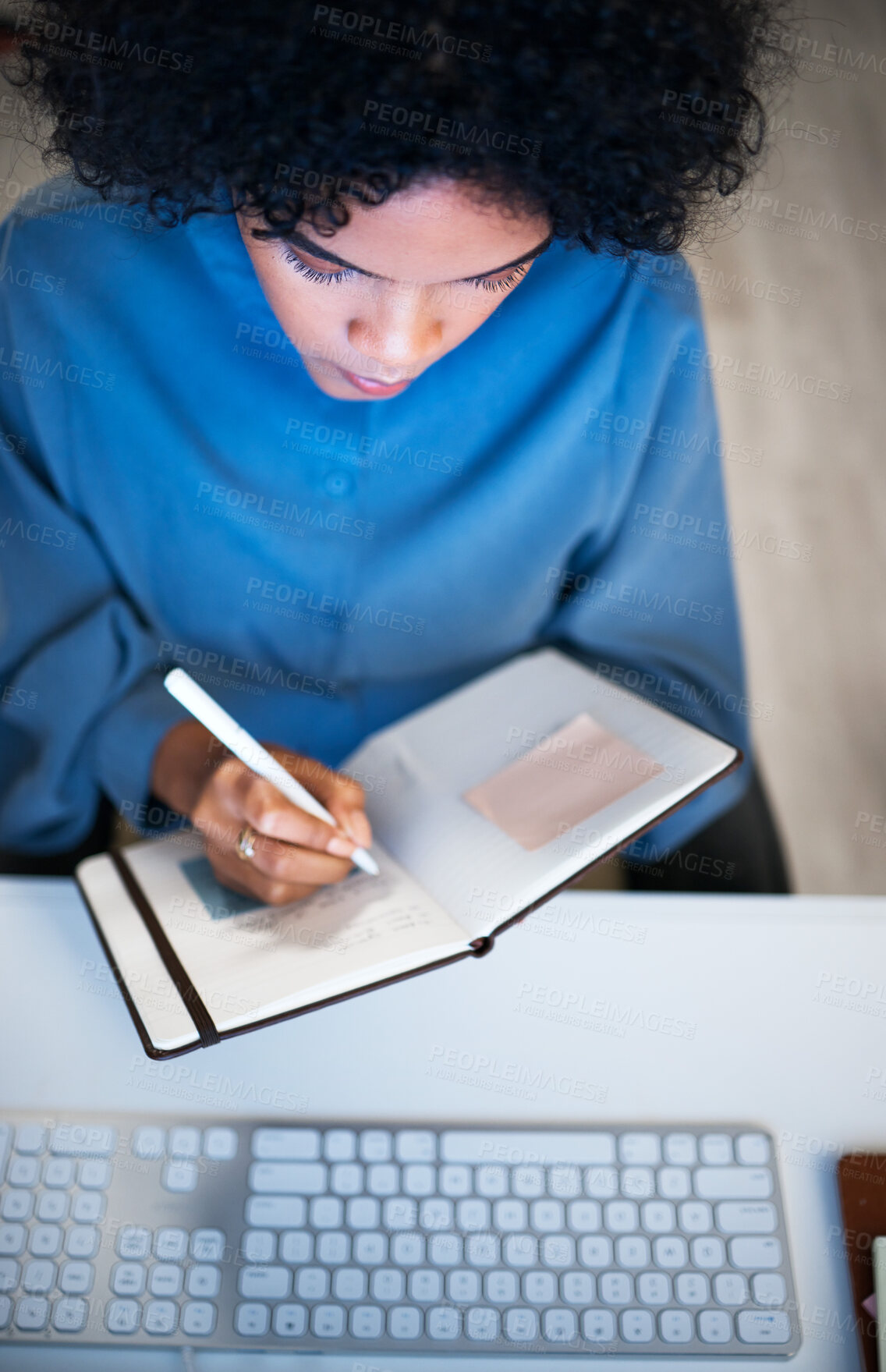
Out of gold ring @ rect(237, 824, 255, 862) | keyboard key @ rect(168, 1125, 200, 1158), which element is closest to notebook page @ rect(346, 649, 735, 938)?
gold ring @ rect(237, 824, 255, 862)

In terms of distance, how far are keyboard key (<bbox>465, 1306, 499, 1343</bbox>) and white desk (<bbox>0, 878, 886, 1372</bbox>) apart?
0.34 feet

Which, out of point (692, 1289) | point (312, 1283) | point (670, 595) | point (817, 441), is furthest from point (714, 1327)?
point (817, 441)

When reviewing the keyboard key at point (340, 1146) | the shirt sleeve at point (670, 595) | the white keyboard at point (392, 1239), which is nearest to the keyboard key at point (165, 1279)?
the white keyboard at point (392, 1239)

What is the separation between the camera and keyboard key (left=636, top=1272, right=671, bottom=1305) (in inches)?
21.0

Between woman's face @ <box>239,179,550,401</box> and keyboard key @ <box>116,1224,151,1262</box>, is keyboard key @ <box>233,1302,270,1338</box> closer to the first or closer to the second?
keyboard key @ <box>116,1224,151,1262</box>

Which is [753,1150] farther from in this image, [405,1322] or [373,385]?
[373,385]

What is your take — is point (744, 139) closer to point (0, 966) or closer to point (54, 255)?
point (54, 255)

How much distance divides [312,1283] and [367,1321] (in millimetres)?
38

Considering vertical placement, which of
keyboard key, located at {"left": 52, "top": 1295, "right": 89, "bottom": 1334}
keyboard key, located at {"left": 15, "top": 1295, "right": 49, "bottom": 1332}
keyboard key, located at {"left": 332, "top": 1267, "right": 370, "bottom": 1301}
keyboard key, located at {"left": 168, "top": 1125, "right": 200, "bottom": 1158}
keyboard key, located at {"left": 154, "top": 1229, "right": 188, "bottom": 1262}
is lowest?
keyboard key, located at {"left": 15, "top": 1295, "right": 49, "bottom": 1332}

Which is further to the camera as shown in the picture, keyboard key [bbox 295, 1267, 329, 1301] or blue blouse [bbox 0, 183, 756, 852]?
blue blouse [bbox 0, 183, 756, 852]

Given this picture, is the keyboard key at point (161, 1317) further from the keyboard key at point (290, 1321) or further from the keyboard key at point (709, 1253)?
the keyboard key at point (709, 1253)

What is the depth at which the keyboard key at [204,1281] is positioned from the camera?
0.52 metres

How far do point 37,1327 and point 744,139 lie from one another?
0.81m

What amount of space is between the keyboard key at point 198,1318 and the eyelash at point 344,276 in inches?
24.1
